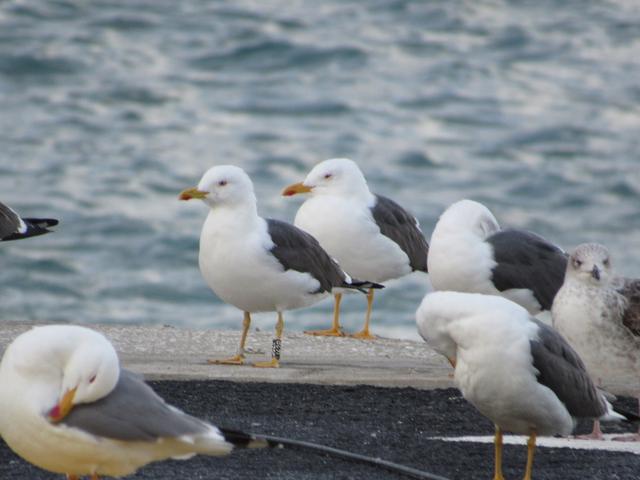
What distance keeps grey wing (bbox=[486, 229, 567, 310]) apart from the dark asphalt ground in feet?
3.02

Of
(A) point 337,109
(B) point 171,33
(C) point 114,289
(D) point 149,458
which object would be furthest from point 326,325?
(D) point 149,458

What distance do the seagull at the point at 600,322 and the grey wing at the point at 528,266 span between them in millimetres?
1249

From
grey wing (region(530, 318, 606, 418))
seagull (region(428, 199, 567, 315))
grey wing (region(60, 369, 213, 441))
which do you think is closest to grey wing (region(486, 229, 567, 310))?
seagull (region(428, 199, 567, 315))

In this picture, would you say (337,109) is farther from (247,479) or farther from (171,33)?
(247,479)

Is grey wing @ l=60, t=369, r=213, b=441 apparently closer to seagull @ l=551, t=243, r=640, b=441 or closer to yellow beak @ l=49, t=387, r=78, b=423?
yellow beak @ l=49, t=387, r=78, b=423

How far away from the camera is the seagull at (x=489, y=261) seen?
8.19 meters

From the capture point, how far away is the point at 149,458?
5.03 m

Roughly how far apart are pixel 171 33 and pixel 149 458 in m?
26.4

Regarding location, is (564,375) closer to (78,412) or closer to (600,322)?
(600,322)

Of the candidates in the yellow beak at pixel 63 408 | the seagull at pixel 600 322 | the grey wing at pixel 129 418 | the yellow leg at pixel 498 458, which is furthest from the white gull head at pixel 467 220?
the yellow beak at pixel 63 408

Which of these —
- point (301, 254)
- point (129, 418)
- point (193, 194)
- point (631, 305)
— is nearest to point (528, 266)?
point (301, 254)

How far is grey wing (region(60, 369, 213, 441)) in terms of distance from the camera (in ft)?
16.1

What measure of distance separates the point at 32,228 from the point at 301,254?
2.43 metres

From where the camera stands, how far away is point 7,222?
9.38 metres
